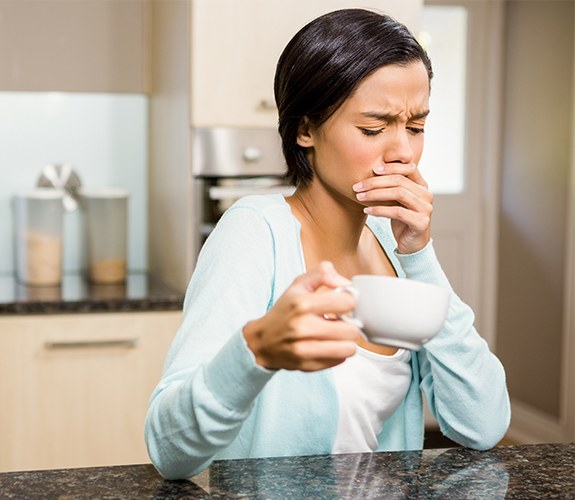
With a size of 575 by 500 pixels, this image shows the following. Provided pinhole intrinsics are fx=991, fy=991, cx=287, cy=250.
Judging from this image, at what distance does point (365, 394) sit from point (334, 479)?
307mm

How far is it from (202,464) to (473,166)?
3836 mm

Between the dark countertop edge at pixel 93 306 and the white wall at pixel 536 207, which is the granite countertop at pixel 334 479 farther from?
the white wall at pixel 536 207

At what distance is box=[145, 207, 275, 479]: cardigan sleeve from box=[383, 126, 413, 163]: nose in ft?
0.63

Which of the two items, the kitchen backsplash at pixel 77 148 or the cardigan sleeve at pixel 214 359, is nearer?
the cardigan sleeve at pixel 214 359

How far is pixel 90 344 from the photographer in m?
2.73

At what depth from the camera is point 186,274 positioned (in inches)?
113

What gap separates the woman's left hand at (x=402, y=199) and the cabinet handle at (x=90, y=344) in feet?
5.10

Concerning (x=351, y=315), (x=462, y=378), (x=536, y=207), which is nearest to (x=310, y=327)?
(x=351, y=315)

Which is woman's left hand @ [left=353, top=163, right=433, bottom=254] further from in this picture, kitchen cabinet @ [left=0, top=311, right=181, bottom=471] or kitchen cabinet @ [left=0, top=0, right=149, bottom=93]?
kitchen cabinet @ [left=0, top=0, right=149, bottom=93]

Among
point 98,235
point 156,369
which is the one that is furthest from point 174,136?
point 156,369

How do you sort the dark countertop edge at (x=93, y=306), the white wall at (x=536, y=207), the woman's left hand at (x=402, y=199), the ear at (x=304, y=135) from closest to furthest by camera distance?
1. the woman's left hand at (x=402, y=199)
2. the ear at (x=304, y=135)
3. the dark countertop edge at (x=93, y=306)
4. the white wall at (x=536, y=207)

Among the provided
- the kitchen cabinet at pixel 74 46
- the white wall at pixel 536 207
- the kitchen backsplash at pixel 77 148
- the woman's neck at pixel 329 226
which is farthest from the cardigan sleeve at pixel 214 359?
the white wall at pixel 536 207

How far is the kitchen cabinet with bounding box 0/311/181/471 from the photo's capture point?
8.77ft

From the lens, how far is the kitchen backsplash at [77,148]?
3.30m
